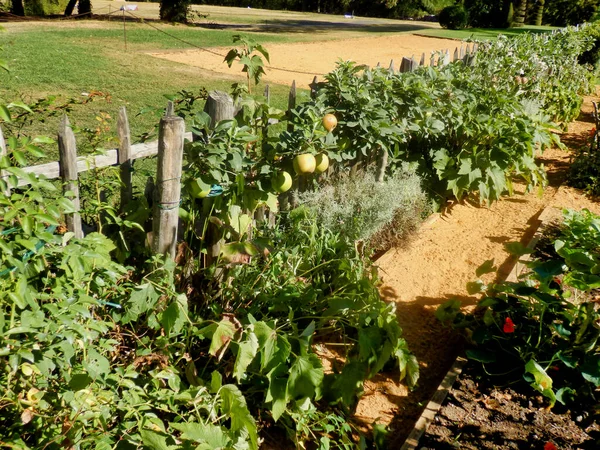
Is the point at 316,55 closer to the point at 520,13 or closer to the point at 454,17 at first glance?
the point at 454,17

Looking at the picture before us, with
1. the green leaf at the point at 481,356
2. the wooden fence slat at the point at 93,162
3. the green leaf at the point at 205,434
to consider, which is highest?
the wooden fence slat at the point at 93,162

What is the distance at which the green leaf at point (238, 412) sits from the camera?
2271 millimetres

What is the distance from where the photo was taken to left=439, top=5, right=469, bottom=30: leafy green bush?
1193 inches

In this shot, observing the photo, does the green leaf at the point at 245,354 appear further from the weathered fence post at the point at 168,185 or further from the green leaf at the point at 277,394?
the weathered fence post at the point at 168,185

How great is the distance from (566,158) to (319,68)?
25.5 ft

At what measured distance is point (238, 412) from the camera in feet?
7.48

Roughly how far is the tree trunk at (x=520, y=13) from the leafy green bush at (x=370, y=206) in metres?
32.0

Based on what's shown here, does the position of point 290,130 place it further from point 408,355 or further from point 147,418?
point 147,418

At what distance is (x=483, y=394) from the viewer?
3219mm

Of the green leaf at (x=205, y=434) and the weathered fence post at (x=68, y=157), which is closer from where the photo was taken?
the green leaf at (x=205, y=434)

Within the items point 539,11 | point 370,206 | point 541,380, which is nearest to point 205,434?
point 541,380

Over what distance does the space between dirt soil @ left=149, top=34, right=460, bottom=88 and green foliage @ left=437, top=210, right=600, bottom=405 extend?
25.3 ft

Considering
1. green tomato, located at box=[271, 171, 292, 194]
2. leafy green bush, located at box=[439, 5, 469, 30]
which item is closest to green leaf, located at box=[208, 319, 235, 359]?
green tomato, located at box=[271, 171, 292, 194]

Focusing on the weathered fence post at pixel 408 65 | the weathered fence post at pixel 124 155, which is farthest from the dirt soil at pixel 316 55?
the weathered fence post at pixel 124 155
